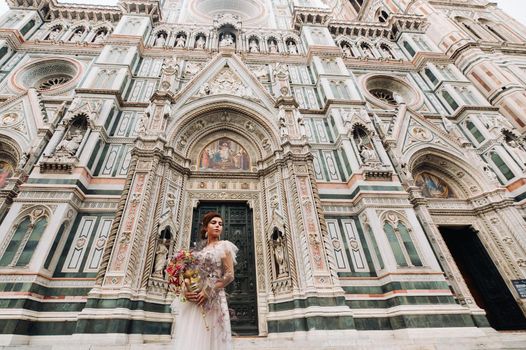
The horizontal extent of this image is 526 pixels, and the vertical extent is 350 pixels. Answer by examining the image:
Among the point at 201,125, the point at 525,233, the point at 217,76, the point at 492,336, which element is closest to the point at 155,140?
the point at 201,125

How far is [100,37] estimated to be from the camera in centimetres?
1523

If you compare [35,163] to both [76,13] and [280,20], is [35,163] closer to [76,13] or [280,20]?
[76,13]

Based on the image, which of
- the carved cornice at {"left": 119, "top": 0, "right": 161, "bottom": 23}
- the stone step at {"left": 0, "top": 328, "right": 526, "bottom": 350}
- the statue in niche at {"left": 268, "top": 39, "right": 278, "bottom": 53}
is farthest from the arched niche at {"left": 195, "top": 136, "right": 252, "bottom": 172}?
the carved cornice at {"left": 119, "top": 0, "right": 161, "bottom": 23}

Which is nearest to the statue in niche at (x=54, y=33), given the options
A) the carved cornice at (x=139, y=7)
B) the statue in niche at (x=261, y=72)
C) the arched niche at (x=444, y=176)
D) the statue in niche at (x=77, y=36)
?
the statue in niche at (x=77, y=36)

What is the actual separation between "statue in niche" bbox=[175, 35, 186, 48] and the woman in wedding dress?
14.6 metres

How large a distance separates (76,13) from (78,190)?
14168 mm

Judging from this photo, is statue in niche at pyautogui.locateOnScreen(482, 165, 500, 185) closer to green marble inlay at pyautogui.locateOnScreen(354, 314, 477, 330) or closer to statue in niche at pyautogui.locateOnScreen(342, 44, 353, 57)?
green marble inlay at pyautogui.locateOnScreen(354, 314, 477, 330)

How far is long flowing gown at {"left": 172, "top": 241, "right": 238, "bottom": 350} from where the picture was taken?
3020 millimetres

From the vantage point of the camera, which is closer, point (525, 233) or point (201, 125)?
point (525, 233)

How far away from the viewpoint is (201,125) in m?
11.1

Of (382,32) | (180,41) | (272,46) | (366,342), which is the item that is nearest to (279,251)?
(366,342)

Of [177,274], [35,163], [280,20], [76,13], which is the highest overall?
[280,20]

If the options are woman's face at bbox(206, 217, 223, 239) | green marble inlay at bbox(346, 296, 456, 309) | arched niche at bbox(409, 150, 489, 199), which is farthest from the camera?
arched niche at bbox(409, 150, 489, 199)

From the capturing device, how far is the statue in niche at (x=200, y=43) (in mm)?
15233
